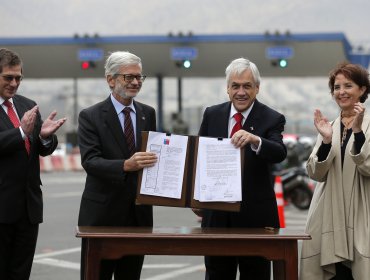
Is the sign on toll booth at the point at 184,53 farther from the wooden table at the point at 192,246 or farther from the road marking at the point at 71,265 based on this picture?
the wooden table at the point at 192,246

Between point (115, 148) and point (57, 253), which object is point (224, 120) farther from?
point (57, 253)

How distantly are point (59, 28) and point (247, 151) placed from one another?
131360 mm

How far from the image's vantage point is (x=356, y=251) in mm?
5316

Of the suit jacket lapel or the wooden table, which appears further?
the suit jacket lapel

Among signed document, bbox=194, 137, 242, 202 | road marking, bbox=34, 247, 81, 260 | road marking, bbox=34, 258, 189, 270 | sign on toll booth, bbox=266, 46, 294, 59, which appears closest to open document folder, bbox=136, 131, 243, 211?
signed document, bbox=194, 137, 242, 202

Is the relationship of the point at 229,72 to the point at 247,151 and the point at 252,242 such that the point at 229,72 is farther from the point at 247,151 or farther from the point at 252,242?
the point at 252,242

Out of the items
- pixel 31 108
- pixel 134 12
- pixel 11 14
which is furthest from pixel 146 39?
pixel 134 12

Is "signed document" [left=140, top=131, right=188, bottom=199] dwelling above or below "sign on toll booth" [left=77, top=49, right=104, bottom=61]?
below

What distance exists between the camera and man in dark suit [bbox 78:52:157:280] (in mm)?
5609

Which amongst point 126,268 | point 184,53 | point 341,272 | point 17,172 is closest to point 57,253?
point 126,268

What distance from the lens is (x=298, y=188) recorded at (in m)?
16.9

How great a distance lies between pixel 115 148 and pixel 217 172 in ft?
2.50

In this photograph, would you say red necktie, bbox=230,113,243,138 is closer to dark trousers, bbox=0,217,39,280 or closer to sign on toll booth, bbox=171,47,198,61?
dark trousers, bbox=0,217,39,280

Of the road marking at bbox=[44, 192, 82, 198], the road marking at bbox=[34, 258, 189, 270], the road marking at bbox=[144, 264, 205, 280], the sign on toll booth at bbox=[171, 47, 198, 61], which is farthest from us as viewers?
the sign on toll booth at bbox=[171, 47, 198, 61]
